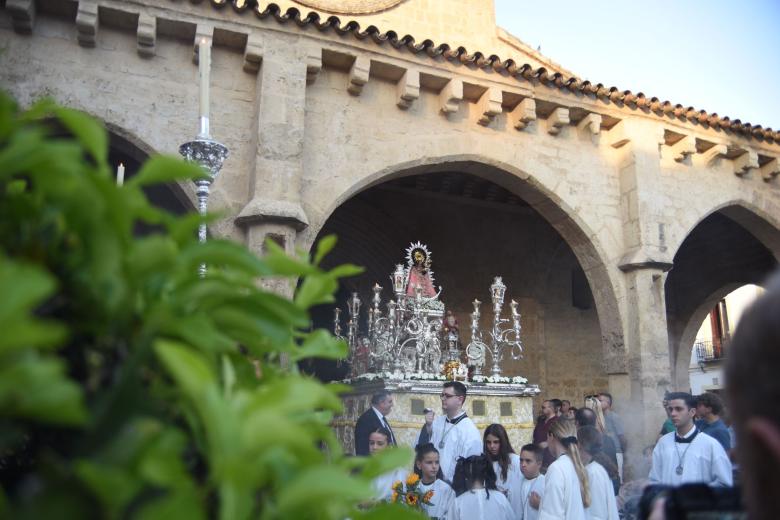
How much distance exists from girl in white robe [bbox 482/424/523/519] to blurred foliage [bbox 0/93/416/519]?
469 cm

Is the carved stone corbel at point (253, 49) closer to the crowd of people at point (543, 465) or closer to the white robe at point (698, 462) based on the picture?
the crowd of people at point (543, 465)

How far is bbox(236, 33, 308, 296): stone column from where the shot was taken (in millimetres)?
6258

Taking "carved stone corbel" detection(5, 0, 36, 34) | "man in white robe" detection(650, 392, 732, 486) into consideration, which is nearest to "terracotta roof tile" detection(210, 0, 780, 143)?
"carved stone corbel" detection(5, 0, 36, 34)

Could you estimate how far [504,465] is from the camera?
5.30 m

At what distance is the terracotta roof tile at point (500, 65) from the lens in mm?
6746

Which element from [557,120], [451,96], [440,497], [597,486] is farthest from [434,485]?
[557,120]

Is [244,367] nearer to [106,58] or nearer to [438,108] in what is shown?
[106,58]

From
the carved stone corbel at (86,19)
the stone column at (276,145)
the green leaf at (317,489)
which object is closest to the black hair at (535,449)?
the stone column at (276,145)

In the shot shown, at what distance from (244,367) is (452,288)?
423 inches

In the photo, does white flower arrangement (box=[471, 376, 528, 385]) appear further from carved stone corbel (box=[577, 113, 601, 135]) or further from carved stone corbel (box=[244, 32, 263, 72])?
carved stone corbel (box=[244, 32, 263, 72])

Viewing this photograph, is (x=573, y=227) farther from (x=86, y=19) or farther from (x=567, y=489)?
(x=86, y=19)

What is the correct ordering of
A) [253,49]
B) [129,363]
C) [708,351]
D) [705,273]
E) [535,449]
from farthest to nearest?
[708,351] → [705,273] → [253,49] → [535,449] → [129,363]

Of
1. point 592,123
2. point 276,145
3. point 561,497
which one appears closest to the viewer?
point 561,497

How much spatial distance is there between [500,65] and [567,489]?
198 inches
